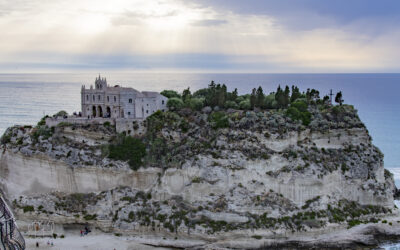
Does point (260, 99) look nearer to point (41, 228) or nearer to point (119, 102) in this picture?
point (119, 102)

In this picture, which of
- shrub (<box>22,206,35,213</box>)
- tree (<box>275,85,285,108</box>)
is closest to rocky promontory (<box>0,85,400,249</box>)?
shrub (<box>22,206,35,213</box>)

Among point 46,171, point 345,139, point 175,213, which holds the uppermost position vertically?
point 345,139

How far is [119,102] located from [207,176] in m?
15.8

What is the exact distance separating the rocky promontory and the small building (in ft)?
9.29

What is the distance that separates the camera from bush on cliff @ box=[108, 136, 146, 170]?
44.7 m

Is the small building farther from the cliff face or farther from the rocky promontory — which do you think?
the cliff face

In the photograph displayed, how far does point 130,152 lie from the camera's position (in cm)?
4512

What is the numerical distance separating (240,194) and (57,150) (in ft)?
70.1

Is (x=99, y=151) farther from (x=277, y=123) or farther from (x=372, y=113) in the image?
(x=372, y=113)

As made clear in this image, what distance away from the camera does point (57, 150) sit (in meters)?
45.8

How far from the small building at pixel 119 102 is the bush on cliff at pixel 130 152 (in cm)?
496

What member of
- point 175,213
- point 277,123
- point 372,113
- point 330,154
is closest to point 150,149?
point 175,213

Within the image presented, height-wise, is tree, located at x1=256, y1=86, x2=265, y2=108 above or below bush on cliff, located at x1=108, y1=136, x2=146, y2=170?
above

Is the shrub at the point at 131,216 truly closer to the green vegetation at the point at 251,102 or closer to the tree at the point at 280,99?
the green vegetation at the point at 251,102
